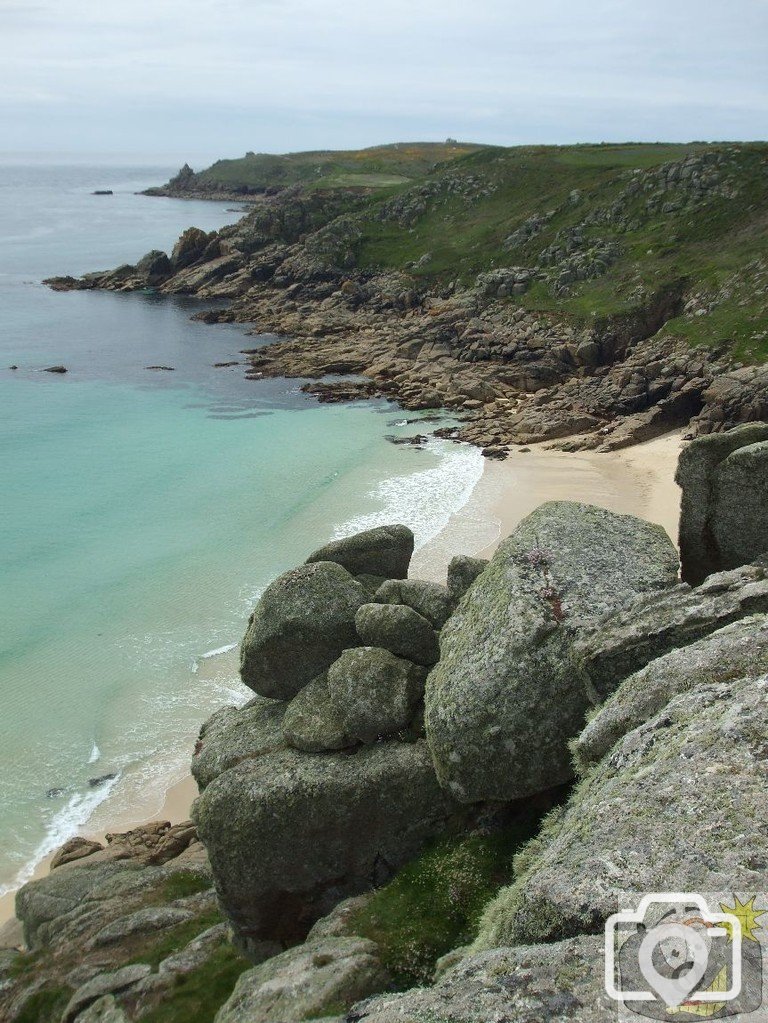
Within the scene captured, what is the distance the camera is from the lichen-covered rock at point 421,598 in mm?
23266

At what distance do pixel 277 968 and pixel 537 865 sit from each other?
6.54 metres

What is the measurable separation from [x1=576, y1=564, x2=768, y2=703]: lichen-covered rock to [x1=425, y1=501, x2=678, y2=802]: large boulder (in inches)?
21.7

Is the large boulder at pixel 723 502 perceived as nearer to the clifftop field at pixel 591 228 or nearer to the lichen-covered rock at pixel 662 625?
the lichen-covered rock at pixel 662 625

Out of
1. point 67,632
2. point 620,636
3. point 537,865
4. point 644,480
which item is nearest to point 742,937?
point 537,865

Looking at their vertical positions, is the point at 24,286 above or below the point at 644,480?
above

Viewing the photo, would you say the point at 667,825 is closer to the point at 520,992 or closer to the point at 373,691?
the point at 520,992

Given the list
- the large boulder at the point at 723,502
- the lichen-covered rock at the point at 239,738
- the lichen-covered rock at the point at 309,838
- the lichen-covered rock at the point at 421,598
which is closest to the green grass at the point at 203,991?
the lichen-covered rock at the point at 309,838

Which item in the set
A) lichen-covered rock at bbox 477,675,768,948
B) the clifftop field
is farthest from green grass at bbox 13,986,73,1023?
the clifftop field

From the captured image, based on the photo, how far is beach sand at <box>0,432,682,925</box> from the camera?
45188mm

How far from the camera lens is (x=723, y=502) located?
2225 centimetres

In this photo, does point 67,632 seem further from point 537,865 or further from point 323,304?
point 323,304

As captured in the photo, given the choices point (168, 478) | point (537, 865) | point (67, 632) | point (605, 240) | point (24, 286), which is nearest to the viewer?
point (537, 865)

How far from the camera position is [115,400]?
265 ft

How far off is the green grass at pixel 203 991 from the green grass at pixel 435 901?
3.44m
